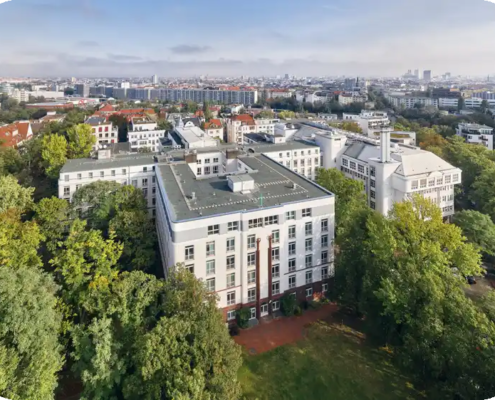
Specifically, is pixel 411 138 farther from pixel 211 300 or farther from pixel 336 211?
pixel 211 300

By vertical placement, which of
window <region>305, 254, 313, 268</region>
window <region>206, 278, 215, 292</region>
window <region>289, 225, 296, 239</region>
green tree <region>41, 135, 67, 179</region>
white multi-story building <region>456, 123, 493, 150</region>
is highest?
white multi-story building <region>456, 123, 493, 150</region>

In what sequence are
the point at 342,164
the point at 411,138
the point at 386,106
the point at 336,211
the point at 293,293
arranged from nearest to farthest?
the point at 293,293 < the point at 336,211 < the point at 342,164 < the point at 411,138 < the point at 386,106

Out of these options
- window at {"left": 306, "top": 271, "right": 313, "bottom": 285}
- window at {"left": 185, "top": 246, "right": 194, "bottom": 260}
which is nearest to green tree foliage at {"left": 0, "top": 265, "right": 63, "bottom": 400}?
window at {"left": 185, "top": 246, "right": 194, "bottom": 260}

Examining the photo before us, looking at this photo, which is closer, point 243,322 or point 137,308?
point 137,308

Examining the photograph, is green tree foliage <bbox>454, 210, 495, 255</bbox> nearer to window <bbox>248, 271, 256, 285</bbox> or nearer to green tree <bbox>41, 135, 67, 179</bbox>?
window <bbox>248, 271, 256, 285</bbox>

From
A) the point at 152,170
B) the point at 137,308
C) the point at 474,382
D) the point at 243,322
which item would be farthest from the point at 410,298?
the point at 152,170

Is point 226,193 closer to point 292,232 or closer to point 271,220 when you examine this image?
point 271,220

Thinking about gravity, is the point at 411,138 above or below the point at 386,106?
below

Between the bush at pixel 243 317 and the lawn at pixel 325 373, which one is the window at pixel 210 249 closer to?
the bush at pixel 243 317

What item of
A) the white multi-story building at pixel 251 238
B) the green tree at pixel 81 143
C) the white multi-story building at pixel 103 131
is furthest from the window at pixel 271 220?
the white multi-story building at pixel 103 131
